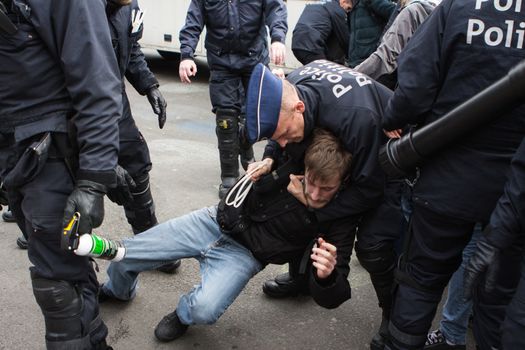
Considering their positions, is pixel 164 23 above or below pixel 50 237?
below

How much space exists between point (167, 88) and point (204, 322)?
6.43 meters

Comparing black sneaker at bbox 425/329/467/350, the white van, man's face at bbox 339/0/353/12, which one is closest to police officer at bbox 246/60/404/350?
black sneaker at bbox 425/329/467/350

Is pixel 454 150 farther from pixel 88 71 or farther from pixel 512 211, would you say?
pixel 88 71

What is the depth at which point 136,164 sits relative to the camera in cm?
287

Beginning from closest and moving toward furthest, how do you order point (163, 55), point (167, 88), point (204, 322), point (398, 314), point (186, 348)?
point (398, 314) < point (204, 322) < point (186, 348) < point (167, 88) < point (163, 55)

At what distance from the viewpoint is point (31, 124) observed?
1850 mm

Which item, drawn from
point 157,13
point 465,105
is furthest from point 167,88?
point 465,105

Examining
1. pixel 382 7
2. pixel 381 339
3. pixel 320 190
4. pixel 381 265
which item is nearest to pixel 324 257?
pixel 320 190

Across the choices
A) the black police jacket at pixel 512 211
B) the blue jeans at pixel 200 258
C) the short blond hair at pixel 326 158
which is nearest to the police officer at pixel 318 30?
the blue jeans at pixel 200 258

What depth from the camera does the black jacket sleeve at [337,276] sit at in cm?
207

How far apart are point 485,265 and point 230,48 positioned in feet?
9.59

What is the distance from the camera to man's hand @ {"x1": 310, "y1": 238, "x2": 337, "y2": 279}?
198 cm

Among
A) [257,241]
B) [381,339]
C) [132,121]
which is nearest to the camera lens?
[257,241]

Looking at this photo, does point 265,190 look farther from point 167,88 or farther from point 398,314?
point 167,88
